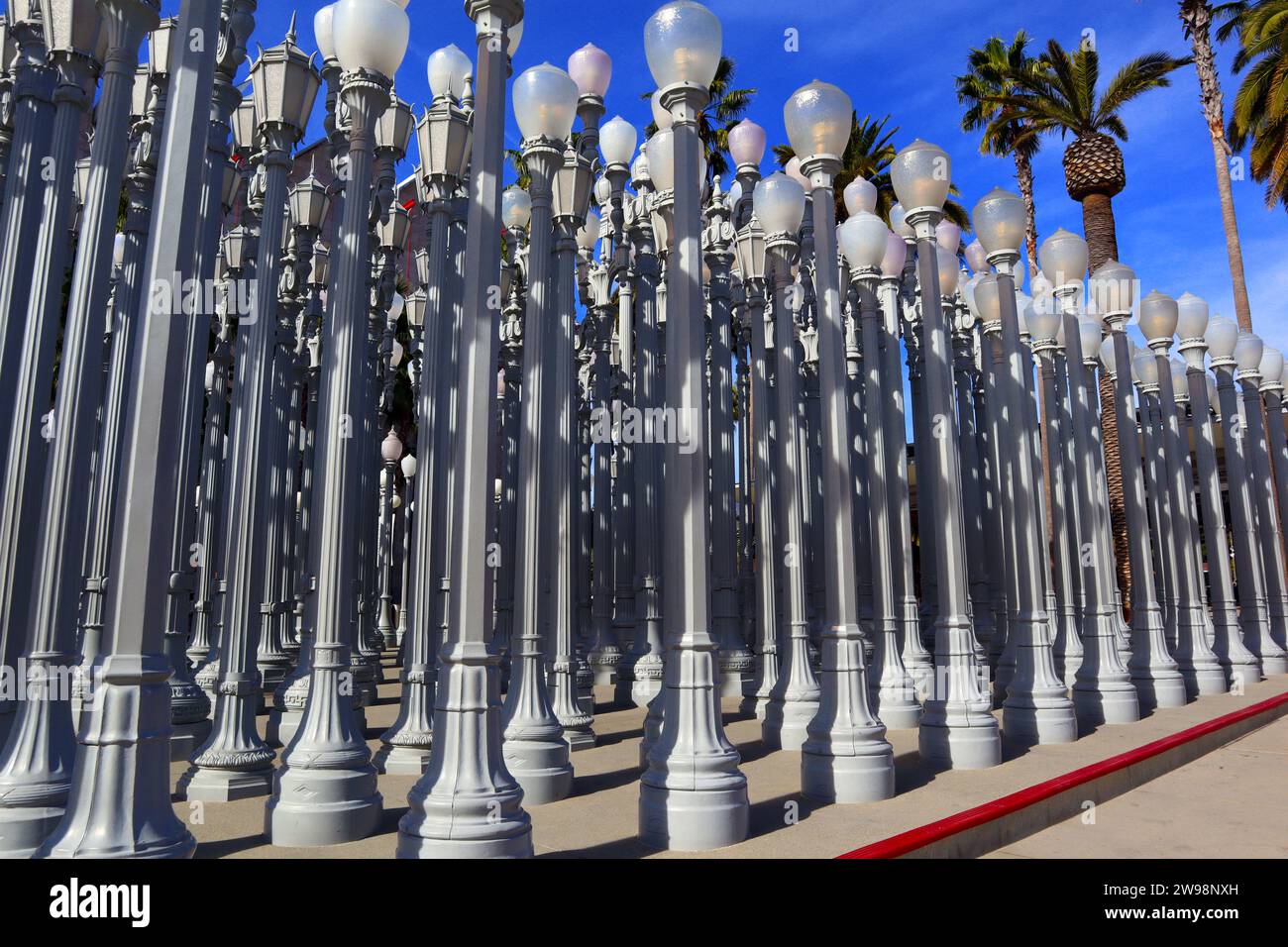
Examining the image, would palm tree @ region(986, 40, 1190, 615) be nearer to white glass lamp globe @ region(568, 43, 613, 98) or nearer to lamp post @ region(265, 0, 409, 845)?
white glass lamp globe @ region(568, 43, 613, 98)

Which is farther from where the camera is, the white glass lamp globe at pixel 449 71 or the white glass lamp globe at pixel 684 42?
the white glass lamp globe at pixel 449 71

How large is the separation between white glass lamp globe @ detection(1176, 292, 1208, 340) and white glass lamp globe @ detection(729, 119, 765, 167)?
34.9 ft

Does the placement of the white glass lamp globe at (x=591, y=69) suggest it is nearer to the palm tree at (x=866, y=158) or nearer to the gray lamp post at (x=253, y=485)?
the gray lamp post at (x=253, y=485)

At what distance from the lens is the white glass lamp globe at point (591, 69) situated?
10.6 m

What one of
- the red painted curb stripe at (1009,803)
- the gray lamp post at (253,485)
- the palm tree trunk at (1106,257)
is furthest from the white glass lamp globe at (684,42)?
the palm tree trunk at (1106,257)

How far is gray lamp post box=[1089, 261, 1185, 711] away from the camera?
13.7m

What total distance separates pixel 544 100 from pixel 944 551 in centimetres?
678

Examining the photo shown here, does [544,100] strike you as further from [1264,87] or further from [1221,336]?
[1264,87]

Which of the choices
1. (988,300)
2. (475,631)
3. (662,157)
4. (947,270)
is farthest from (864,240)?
(475,631)

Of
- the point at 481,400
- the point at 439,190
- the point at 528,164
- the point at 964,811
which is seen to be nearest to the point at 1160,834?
the point at 964,811

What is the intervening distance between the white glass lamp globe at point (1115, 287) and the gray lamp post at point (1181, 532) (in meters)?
2.04

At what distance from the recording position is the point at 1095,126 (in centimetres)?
2538

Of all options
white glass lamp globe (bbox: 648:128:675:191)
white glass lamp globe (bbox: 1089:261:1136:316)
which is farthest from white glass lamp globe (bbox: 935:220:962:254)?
white glass lamp globe (bbox: 648:128:675:191)
